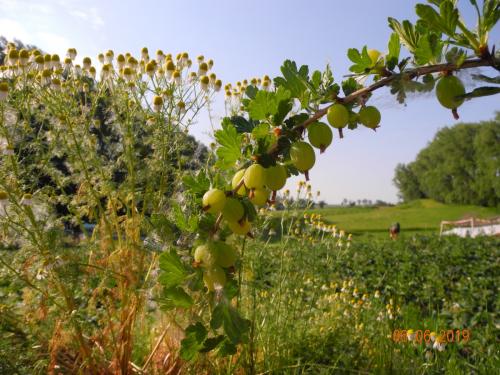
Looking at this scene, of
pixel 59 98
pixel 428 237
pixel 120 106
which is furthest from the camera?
pixel 428 237

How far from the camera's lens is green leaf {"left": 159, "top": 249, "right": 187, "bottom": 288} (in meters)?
0.69

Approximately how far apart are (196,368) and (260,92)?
4.73ft

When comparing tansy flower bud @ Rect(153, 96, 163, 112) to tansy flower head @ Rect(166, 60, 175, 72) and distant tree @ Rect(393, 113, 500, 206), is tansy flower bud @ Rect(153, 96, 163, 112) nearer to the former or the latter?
tansy flower head @ Rect(166, 60, 175, 72)

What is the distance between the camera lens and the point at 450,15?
0.58 m

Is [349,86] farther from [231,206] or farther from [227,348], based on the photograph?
[227,348]

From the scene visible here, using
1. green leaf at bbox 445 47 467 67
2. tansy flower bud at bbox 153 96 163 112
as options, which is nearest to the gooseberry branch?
green leaf at bbox 445 47 467 67

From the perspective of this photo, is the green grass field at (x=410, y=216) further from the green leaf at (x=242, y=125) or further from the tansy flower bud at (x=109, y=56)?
the green leaf at (x=242, y=125)

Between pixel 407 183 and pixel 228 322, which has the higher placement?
pixel 407 183

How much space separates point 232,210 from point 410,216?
4214 centimetres

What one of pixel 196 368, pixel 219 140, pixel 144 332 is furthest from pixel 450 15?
pixel 144 332

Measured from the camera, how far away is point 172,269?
706mm

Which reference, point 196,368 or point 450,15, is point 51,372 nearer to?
point 196,368

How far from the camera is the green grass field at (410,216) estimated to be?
33678 mm

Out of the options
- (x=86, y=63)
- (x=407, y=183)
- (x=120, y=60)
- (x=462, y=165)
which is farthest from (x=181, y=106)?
(x=407, y=183)
